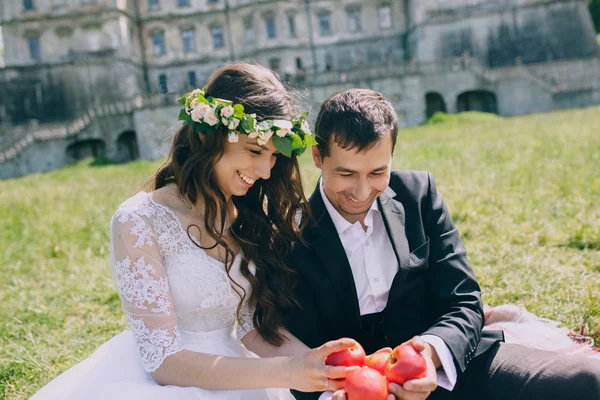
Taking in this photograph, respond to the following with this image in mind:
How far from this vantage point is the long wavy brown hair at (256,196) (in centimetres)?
307

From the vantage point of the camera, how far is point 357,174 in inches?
121

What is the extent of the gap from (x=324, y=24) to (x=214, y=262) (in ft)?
134

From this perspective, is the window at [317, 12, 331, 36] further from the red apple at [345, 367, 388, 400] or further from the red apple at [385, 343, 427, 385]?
the red apple at [345, 367, 388, 400]

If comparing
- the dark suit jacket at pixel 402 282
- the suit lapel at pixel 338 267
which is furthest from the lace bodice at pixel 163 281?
the suit lapel at pixel 338 267

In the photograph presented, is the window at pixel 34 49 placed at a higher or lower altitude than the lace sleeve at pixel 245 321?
higher

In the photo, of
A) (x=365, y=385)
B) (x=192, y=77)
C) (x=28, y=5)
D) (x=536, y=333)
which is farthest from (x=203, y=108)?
(x=28, y=5)

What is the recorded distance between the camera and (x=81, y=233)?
9.01 meters

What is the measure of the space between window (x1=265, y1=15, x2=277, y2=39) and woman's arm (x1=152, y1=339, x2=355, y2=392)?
39707mm

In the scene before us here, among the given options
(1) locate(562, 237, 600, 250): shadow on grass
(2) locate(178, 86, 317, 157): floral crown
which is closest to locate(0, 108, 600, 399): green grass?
(1) locate(562, 237, 600, 250): shadow on grass

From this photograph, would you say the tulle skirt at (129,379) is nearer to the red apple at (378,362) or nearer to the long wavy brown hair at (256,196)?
the long wavy brown hair at (256,196)

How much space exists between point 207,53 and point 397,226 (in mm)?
42951

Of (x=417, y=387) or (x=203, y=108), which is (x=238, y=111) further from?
(x=417, y=387)

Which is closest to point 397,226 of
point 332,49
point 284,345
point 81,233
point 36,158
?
point 284,345

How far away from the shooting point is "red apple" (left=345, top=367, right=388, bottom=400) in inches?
91.9
